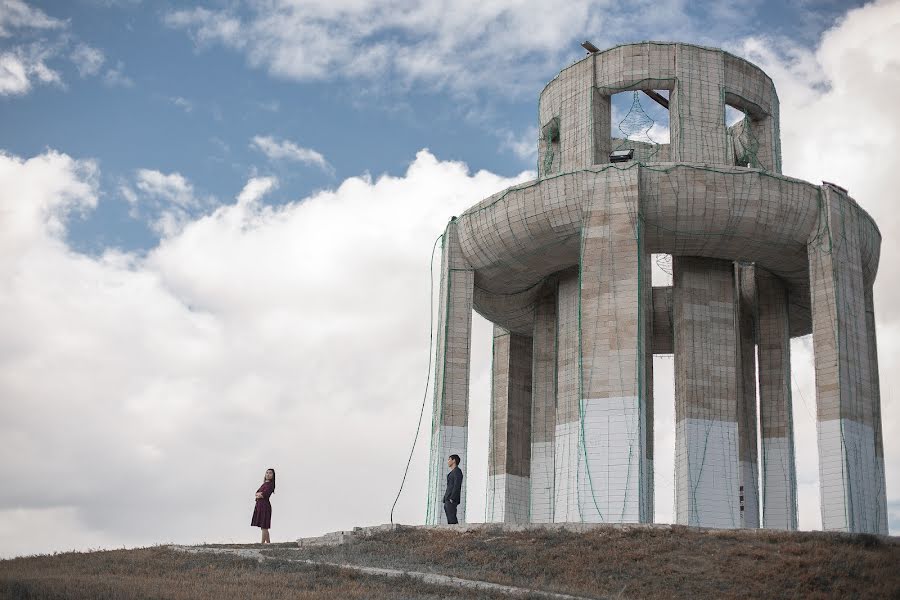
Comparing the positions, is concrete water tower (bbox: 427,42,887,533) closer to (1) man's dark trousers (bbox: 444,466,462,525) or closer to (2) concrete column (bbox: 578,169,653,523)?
(2) concrete column (bbox: 578,169,653,523)

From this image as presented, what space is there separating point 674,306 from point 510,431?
7157mm

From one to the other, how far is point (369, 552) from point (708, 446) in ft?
37.4

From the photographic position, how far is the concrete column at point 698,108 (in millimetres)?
28766

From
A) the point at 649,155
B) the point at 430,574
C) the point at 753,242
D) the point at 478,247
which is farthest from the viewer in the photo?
the point at 649,155

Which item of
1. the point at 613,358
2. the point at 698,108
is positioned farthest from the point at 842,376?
the point at 698,108

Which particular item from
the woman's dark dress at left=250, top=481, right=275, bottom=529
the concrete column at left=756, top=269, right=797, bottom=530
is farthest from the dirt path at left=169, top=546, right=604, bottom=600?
the concrete column at left=756, top=269, right=797, bottom=530

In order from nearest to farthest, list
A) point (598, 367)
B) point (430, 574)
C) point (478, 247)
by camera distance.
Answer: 1. point (430, 574)
2. point (598, 367)
3. point (478, 247)

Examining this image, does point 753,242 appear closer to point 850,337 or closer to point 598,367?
point 850,337

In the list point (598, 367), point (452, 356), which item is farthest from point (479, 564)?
point (452, 356)

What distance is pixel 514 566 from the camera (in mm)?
17828

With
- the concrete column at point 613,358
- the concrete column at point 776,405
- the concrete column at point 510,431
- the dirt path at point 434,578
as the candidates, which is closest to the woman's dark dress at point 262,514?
the dirt path at point 434,578

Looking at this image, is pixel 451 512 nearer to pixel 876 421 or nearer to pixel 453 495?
pixel 453 495

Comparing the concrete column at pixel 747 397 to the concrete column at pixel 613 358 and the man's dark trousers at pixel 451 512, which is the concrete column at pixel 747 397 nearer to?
the concrete column at pixel 613 358

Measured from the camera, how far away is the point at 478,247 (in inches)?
1122
